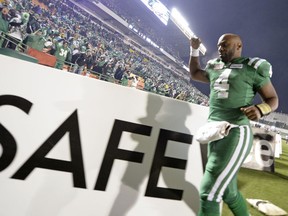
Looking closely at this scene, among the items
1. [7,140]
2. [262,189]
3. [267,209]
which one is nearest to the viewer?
[7,140]

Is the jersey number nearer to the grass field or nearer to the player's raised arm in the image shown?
the player's raised arm

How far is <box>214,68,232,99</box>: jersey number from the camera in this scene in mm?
1993

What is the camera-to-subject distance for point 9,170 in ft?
5.93

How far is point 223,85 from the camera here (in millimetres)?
2018

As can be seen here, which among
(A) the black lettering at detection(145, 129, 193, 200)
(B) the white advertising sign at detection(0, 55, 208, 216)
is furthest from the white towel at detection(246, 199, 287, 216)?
(A) the black lettering at detection(145, 129, 193, 200)

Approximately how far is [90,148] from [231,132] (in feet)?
3.26

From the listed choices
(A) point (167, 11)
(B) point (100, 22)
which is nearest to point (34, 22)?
(B) point (100, 22)

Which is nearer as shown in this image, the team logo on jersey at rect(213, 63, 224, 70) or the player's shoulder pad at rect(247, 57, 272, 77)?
the player's shoulder pad at rect(247, 57, 272, 77)

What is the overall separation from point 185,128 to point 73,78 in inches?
38.4

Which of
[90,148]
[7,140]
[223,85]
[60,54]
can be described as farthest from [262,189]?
[60,54]

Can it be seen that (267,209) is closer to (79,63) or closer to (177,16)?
(79,63)

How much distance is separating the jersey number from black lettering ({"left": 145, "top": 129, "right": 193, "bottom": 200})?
474mm

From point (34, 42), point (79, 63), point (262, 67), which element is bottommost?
point (262, 67)

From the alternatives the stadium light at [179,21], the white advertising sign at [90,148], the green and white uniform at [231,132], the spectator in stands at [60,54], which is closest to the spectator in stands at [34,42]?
the spectator in stands at [60,54]
